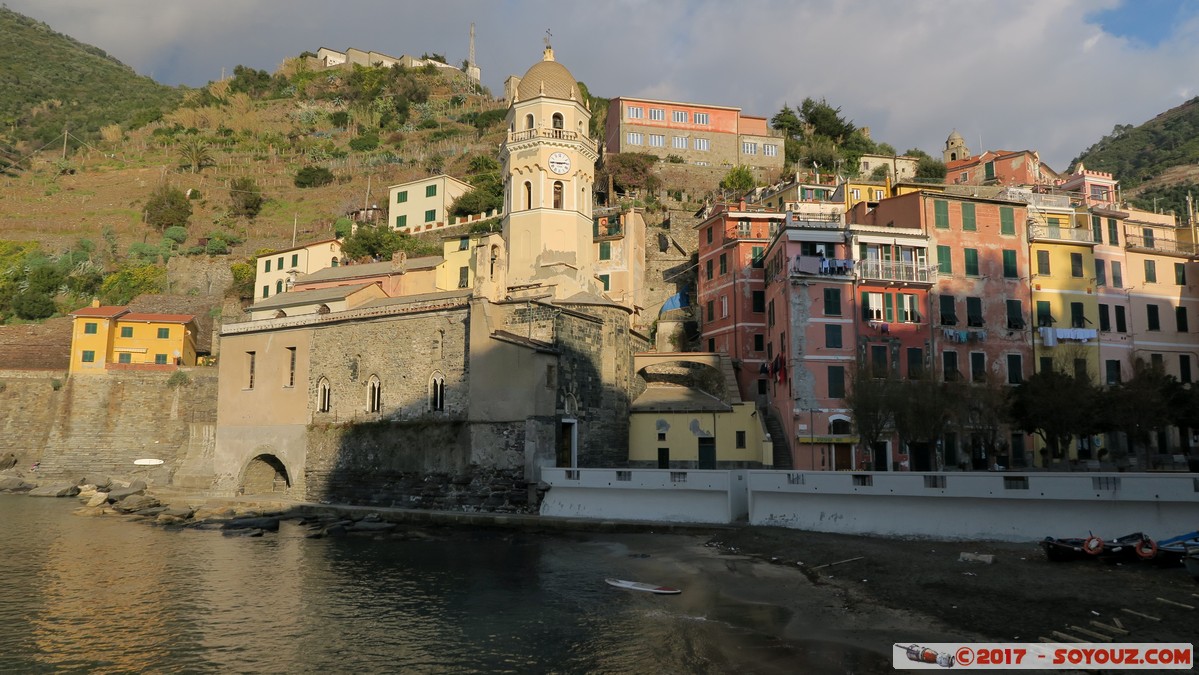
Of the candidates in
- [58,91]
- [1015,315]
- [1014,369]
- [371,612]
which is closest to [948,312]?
[1015,315]

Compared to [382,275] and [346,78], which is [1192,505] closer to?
[382,275]

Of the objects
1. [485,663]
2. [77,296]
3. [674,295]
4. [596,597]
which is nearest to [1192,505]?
[596,597]

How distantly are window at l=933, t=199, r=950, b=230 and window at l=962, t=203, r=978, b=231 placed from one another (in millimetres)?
796

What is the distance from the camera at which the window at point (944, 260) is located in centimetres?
3416

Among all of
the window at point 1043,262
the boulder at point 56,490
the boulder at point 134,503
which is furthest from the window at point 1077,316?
the boulder at point 56,490

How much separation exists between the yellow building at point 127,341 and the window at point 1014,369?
47599 mm

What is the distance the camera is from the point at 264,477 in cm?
3834

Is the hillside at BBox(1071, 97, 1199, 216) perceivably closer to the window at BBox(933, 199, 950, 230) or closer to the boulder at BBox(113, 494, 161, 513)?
the window at BBox(933, 199, 950, 230)

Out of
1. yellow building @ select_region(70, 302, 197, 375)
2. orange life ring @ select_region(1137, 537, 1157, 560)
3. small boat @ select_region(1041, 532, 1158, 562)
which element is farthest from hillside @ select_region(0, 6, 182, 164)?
orange life ring @ select_region(1137, 537, 1157, 560)

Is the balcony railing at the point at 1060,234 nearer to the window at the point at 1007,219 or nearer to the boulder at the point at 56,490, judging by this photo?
the window at the point at 1007,219

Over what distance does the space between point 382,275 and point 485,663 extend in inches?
1307

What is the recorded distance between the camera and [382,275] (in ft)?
145

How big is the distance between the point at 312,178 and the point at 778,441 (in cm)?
6382

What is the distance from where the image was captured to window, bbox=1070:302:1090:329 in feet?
114
